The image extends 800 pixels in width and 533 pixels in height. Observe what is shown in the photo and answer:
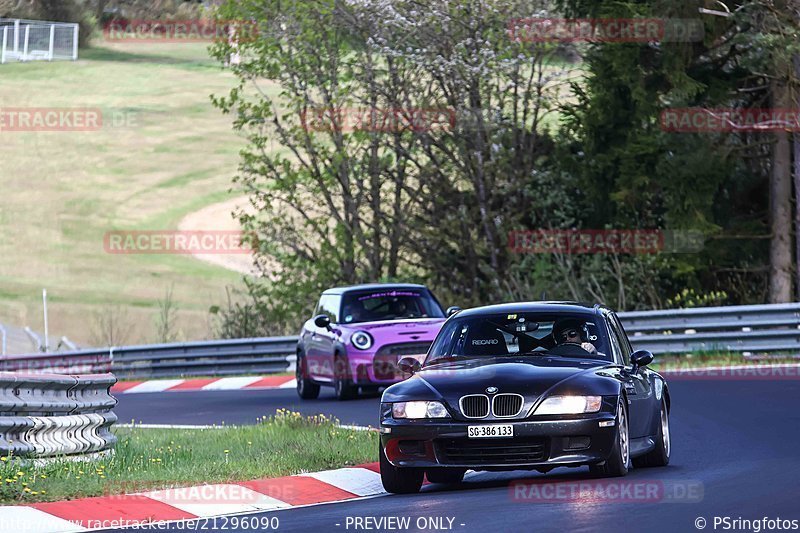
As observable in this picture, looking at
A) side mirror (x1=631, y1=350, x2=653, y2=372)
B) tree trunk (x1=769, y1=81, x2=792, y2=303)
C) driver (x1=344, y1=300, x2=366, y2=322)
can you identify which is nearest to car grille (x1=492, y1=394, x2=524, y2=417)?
side mirror (x1=631, y1=350, x2=653, y2=372)

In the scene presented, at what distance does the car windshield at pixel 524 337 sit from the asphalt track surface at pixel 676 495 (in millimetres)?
992

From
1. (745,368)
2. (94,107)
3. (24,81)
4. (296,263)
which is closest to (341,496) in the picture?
(745,368)

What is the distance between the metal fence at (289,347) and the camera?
1031 inches

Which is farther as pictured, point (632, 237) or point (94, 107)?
point (94, 107)

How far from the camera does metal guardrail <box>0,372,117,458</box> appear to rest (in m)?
12.9

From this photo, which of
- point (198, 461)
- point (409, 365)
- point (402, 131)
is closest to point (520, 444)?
point (409, 365)

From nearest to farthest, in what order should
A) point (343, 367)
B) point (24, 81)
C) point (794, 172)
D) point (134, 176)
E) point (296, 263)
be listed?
point (343, 367), point (794, 172), point (296, 263), point (134, 176), point (24, 81)

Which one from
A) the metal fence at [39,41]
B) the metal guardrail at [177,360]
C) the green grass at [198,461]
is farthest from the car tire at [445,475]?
the metal fence at [39,41]

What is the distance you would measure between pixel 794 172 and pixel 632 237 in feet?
11.1

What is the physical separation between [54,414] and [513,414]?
3931 millimetres

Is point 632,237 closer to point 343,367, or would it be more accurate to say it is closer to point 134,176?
point 343,367

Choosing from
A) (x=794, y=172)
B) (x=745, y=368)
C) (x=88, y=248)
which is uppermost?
(x=794, y=172)

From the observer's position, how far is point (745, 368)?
82.4ft

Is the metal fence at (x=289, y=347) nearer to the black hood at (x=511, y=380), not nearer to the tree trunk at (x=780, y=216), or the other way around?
the tree trunk at (x=780, y=216)
